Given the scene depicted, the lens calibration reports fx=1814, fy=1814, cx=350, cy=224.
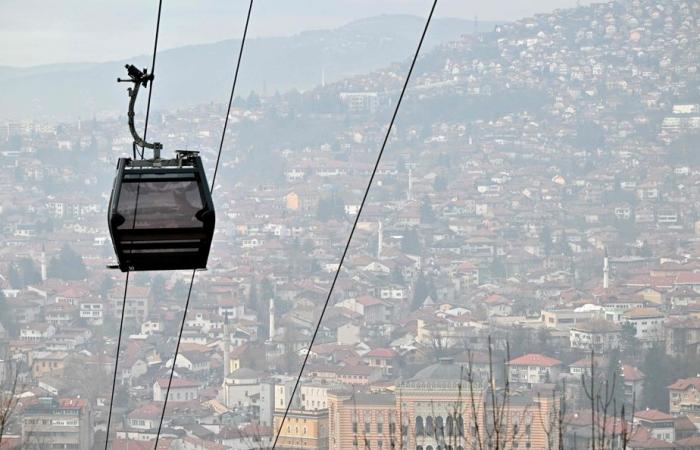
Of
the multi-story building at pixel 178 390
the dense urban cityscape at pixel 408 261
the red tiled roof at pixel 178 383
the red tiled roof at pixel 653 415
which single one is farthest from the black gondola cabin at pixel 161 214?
the red tiled roof at pixel 178 383

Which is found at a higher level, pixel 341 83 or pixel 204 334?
pixel 341 83

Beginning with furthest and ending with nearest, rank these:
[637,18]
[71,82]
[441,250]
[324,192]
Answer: [71,82]
[637,18]
[324,192]
[441,250]

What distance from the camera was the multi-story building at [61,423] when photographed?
90.2 feet

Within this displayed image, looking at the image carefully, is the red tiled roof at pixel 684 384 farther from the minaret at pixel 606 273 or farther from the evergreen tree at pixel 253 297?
the evergreen tree at pixel 253 297

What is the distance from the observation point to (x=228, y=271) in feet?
159

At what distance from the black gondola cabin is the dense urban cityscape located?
35.1 feet

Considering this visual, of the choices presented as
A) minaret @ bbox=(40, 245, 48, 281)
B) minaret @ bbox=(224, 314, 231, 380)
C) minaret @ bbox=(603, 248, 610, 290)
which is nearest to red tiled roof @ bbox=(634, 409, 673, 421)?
minaret @ bbox=(224, 314, 231, 380)

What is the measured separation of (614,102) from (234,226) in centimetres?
1799

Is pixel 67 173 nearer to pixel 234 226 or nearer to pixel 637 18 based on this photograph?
pixel 234 226

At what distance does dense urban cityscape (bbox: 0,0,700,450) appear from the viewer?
30.4 metres

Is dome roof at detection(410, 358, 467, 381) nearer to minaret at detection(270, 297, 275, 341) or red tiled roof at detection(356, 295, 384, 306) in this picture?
minaret at detection(270, 297, 275, 341)

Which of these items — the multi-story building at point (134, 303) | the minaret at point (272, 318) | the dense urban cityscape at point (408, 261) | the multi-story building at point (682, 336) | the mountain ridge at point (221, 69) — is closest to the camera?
the dense urban cityscape at point (408, 261)

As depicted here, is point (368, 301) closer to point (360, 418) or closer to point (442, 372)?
point (442, 372)

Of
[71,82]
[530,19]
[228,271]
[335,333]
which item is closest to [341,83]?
[530,19]
